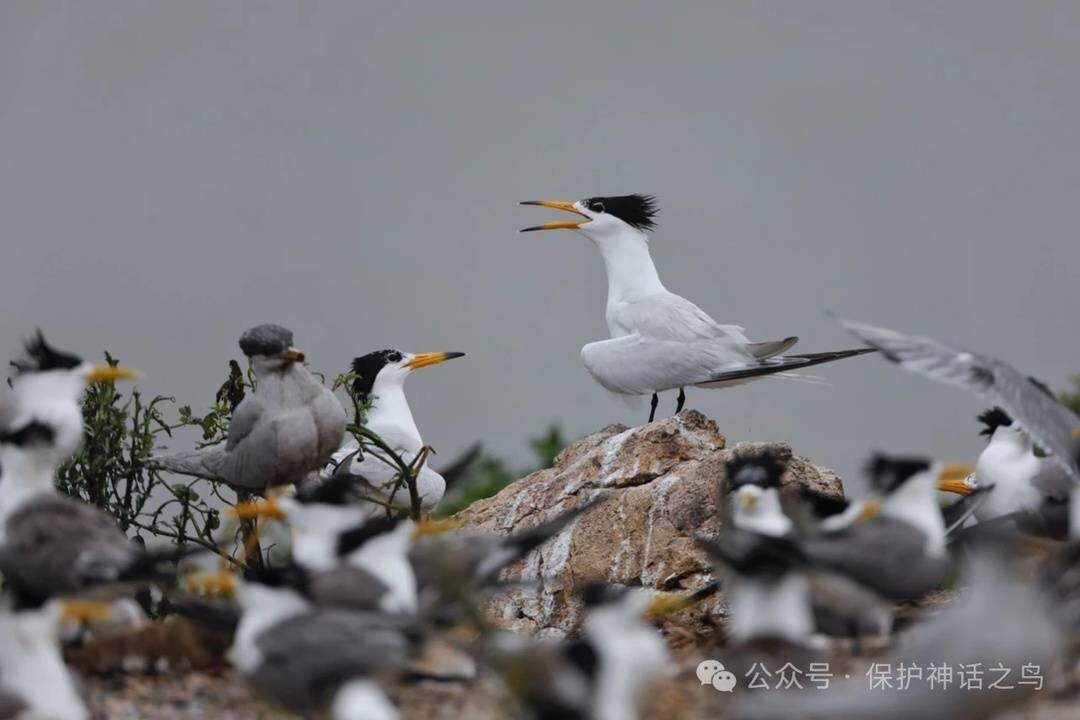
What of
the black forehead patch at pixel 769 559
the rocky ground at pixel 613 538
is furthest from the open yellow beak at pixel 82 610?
the black forehead patch at pixel 769 559

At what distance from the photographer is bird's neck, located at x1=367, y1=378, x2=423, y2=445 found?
37.6 feet

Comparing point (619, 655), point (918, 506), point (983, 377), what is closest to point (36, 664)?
point (619, 655)

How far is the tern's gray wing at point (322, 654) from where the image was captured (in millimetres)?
5473

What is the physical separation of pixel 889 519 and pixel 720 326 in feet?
15.7

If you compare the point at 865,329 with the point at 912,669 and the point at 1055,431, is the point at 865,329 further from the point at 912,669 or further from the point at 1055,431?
the point at 912,669

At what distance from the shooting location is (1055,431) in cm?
762

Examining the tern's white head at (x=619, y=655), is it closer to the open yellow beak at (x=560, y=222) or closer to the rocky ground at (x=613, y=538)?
the rocky ground at (x=613, y=538)

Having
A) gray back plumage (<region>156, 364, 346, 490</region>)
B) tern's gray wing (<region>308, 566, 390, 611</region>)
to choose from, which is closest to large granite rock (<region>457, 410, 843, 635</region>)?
gray back plumage (<region>156, 364, 346, 490</region>)

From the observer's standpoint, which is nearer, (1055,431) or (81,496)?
(1055,431)

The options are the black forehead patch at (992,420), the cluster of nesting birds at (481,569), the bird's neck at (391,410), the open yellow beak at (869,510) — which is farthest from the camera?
the bird's neck at (391,410)

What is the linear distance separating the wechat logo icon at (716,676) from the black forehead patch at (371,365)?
17.0ft

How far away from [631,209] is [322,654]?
7.26m

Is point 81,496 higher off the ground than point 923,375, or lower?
lower

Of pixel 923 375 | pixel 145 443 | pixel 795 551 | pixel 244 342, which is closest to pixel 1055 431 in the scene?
pixel 923 375
